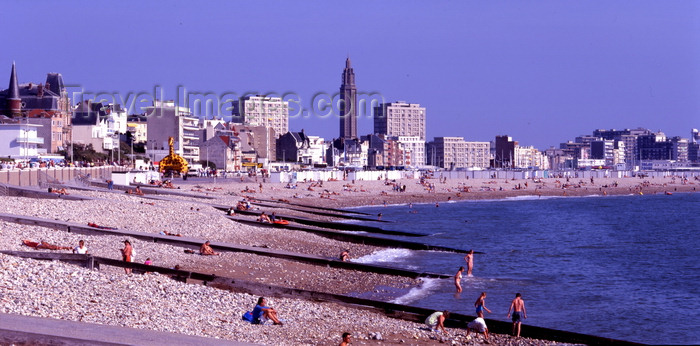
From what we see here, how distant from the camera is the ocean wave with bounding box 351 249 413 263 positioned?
29.8 metres

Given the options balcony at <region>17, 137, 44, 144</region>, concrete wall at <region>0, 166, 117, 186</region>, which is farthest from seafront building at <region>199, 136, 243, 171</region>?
concrete wall at <region>0, 166, 117, 186</region>

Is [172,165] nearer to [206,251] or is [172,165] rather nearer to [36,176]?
[36,176]

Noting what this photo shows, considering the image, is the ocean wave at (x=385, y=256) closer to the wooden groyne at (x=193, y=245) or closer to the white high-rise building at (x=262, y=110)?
the wooden groyne at (x=193, y=245)

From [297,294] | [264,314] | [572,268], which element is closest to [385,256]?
[572,268]

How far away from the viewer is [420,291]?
2331cm

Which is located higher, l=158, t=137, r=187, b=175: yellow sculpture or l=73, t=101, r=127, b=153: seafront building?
l=73, t=101, r=127, b=153: seafront building

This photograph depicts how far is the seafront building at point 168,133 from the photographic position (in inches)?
4373

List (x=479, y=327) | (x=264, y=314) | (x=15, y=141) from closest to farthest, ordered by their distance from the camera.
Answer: (x=264, y=314) → (x=479, y=327) → (x=15, y=141)

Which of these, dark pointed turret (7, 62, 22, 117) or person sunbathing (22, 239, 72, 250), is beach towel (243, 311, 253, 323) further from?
dark pointed turret (7, 62, 22, 117)

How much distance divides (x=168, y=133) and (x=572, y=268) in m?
88.2

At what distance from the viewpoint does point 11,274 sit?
15398mm

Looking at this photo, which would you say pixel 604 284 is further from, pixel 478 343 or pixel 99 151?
pixel 99 151

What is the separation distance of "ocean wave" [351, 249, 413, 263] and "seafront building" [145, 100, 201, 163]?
78.1 meters

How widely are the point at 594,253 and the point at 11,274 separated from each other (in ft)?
92.9
